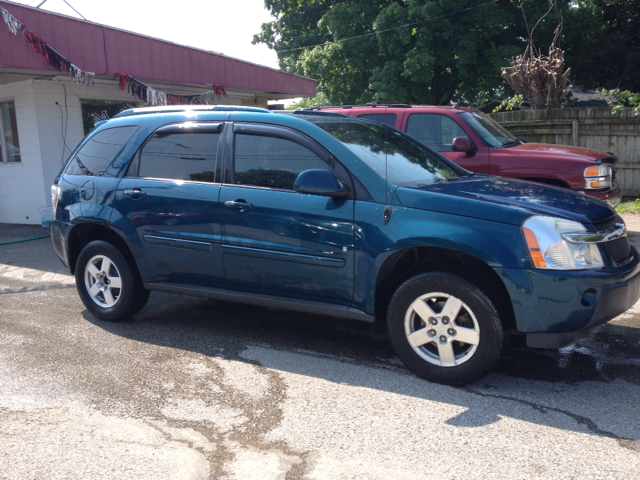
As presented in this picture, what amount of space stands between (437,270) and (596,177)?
458 centimetres

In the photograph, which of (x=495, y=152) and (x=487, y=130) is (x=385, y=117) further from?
(x=495, y=152)

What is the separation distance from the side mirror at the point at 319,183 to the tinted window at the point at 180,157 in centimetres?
98

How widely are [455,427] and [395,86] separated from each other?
882 inches

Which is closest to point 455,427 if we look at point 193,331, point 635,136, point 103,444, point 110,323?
point 103,444

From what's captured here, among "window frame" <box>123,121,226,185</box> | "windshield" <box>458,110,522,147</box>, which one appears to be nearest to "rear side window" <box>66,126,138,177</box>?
"window frame" <box>123,121,226,185</box>

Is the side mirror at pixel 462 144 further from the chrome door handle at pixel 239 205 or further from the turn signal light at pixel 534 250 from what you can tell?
the turn signal light at pixel 534 250

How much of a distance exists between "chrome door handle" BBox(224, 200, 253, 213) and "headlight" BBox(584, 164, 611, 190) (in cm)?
484

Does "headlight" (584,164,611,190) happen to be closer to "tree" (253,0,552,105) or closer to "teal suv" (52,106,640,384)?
"teal suv" (52,106,640,384)

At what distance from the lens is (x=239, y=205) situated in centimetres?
452

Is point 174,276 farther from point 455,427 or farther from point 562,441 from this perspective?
point 562,441

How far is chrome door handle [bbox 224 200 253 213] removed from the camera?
14.7ft

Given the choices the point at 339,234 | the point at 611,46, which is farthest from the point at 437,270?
the point at 611,46

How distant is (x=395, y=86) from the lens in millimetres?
24438

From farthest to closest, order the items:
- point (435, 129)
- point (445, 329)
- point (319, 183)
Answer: point (435, 129) < point (319, 183) < point (445, 329)
